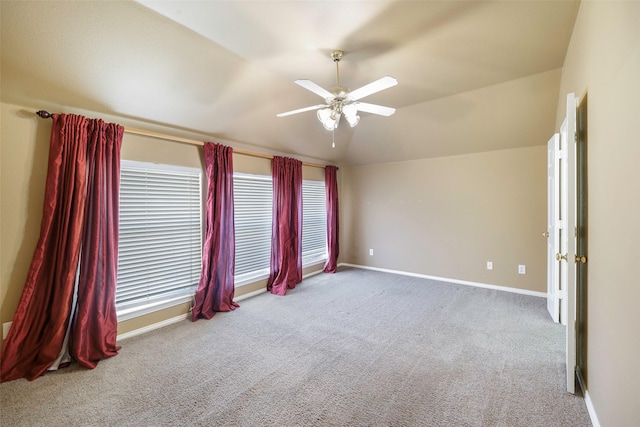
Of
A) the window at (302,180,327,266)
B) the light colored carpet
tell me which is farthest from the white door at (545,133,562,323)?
the window at (302,180,327,266)

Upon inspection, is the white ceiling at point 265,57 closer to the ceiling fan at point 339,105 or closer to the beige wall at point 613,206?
the ceiling fan at point 339,105

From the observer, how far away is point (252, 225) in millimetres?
4148

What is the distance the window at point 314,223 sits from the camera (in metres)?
5.15

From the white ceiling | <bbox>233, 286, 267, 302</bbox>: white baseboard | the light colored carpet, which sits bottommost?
the light colored carpet

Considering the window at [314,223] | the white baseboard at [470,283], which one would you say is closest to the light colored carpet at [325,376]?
the white baseboard at [470,283]

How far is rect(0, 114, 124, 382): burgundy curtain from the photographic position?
2.18m

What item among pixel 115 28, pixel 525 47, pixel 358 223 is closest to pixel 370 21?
pixel 525 47

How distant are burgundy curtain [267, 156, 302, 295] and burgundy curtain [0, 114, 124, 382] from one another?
2.07m

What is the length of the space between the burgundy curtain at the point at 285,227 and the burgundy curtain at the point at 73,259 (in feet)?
6.78

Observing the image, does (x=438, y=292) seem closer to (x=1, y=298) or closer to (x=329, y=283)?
(x=329, y=283)

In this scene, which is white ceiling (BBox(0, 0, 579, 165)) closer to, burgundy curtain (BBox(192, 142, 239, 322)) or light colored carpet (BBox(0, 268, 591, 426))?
burgundy curtain (BBox(192, 142, 239, 322))

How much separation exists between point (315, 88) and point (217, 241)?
2.23 m

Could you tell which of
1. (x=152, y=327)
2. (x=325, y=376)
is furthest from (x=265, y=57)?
(x=152, y=327)

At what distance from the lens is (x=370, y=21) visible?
207cm
